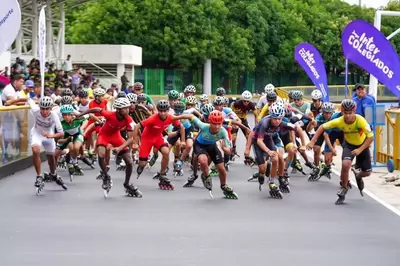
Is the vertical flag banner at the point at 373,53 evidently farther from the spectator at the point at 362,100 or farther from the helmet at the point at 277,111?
the helmet at the point at 277,111

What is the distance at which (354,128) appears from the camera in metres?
16.4

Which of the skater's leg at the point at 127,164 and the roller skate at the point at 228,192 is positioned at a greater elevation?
Answer: the skater's leg at the point at 127,164

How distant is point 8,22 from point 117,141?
296 cm

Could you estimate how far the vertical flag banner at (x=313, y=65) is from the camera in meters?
28.2

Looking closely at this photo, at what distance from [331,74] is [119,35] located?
20005 mm

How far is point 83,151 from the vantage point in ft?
72.8

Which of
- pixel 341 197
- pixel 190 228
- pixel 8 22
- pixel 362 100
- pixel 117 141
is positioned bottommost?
pixel 190 228

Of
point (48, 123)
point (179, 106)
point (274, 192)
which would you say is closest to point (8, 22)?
point (48, 123)

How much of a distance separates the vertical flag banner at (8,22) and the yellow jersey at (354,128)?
A: 19.4 ft

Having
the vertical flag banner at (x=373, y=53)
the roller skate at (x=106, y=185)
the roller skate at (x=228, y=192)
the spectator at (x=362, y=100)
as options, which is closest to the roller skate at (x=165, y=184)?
the roller skate at (x=106, y=185)

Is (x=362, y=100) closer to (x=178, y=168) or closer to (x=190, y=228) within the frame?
(x=178, y=168)

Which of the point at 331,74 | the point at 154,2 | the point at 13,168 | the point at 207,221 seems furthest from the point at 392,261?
the point at 331,74

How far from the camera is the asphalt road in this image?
1081 centimetres

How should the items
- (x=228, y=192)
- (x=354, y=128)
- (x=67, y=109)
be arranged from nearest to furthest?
(x=354, y=128) < (x=228, y=192) < (x=67, y=109)
